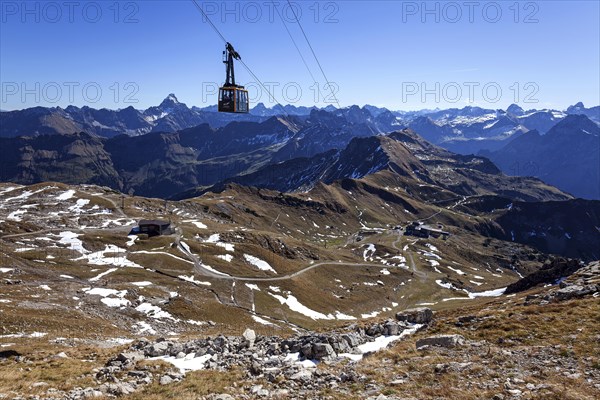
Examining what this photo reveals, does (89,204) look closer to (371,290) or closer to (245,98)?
(371,290)

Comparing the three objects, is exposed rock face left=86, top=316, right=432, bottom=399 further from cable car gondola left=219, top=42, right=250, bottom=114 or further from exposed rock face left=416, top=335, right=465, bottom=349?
cable car gondola left=219, top=42, right=250, bottom=114

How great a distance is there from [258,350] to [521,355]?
710 inches

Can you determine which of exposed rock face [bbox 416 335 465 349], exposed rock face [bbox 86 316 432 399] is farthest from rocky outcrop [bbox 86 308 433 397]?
exposed rock face [bbox 416 335 465 349]

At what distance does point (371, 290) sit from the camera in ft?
464

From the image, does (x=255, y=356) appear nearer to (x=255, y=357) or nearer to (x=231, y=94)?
(x=255, y=357)

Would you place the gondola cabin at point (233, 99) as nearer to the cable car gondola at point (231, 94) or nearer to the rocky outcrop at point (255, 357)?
the cable car gondola at point (231, 94)

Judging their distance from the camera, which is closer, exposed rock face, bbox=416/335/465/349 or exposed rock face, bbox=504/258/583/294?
exposed rock face, bbox=416/335/465/349

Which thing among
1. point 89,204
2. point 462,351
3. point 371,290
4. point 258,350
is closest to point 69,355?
point 258,350

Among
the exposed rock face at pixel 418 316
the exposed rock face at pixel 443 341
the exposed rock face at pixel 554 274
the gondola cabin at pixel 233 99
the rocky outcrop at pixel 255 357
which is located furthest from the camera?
the exposed rock face at pixel 554 274

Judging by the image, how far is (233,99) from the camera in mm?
49906

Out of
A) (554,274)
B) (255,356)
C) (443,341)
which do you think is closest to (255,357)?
(255,356)

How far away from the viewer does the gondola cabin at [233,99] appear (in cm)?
5003

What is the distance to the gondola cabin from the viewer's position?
50031mm

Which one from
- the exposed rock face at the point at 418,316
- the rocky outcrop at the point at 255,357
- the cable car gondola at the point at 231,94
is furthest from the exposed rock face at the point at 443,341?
the cable car gondola at the point at 231,94
